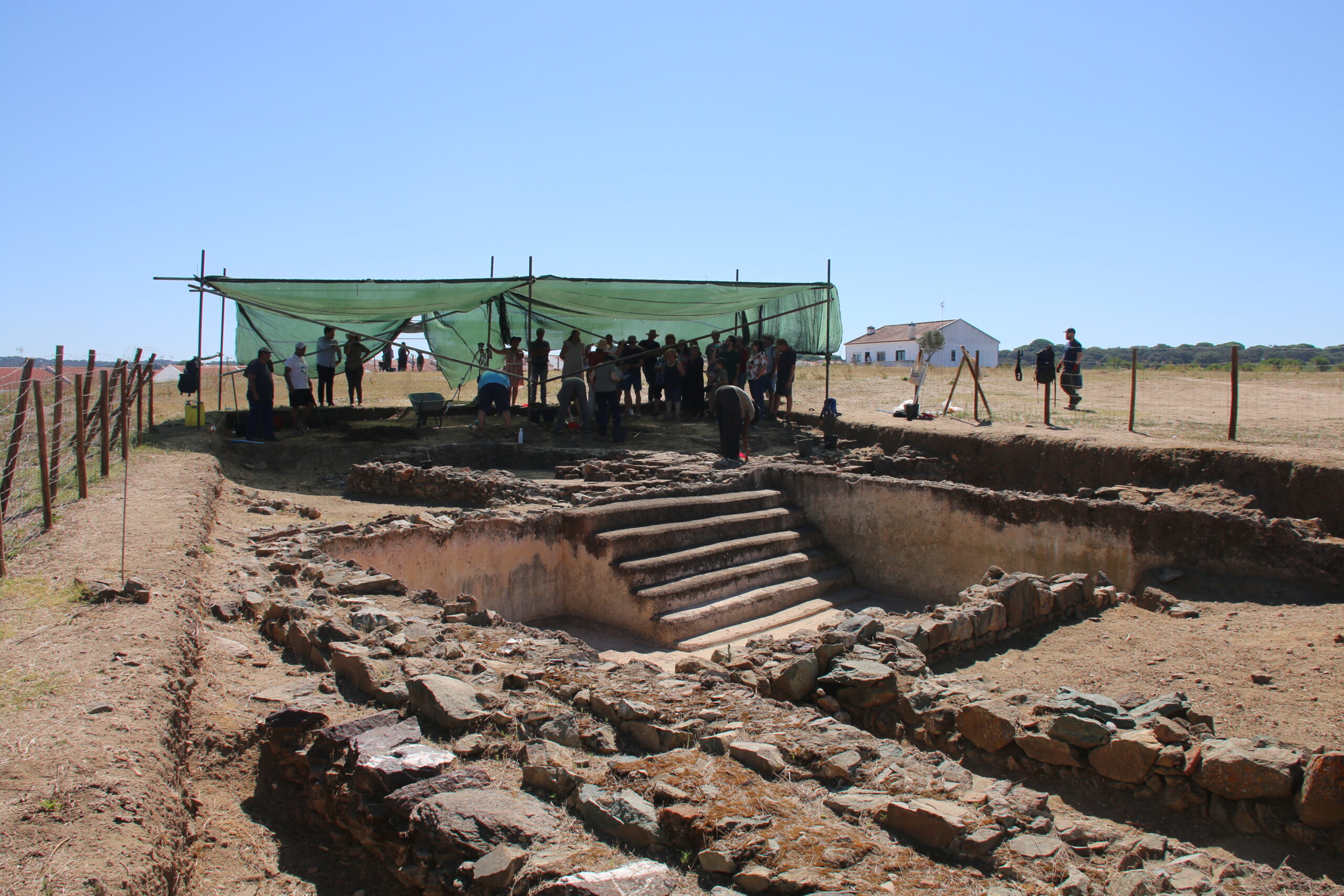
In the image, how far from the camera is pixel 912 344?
53.1m

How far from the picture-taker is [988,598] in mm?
7051

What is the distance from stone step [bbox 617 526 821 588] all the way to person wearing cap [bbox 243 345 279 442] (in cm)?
742

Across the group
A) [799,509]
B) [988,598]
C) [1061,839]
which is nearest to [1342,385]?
[799,509]

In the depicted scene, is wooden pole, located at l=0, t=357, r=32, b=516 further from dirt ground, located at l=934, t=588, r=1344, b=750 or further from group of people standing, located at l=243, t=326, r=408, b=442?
group of people standing, located at l=243, t=326, r=408, b=442

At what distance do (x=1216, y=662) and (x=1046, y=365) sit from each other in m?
9.89

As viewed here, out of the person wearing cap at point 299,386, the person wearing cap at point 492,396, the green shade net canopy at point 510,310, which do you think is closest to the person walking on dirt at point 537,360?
the green shade net canopy at point 510,310

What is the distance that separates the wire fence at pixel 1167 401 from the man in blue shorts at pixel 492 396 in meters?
7.48

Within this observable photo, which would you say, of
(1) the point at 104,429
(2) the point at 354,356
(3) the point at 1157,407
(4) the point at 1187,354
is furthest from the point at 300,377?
(4) the point at 1187,354

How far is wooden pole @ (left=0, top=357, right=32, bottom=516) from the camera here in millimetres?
5734

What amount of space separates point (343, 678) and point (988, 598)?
16.3ft

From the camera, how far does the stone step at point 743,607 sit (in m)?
7.97

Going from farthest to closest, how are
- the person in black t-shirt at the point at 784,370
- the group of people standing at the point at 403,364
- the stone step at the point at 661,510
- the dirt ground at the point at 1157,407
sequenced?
the group of people standing at the point at 403,364 → the person in black t-shirt at the point at 784,370 → the dirt ground at the point at 1157,407 → the stone step at the point at 661,510

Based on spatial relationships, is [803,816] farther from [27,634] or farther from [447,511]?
[447,511]

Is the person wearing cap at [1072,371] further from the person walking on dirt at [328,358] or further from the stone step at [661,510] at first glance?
the person walking on dirt at [328,358]
